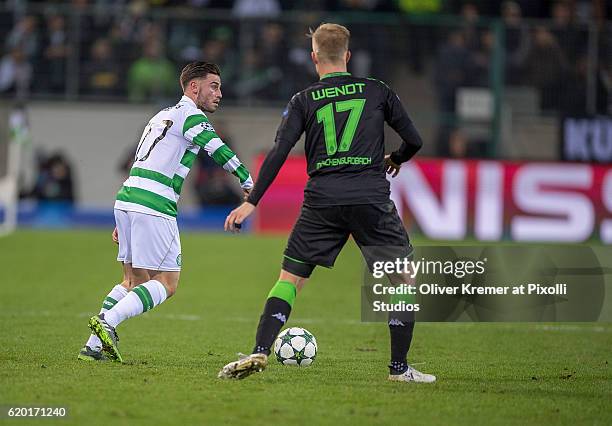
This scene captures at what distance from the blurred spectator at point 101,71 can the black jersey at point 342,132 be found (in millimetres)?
14824

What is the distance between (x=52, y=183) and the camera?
21438 millimetres

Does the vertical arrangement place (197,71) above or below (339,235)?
above

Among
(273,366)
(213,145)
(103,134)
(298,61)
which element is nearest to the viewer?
(213,145)

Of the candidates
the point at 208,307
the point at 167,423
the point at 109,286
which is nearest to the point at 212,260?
the point at 109,286

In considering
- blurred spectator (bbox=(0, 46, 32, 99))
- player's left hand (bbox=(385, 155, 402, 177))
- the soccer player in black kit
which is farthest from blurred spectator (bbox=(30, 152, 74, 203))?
the soccer player in black kit

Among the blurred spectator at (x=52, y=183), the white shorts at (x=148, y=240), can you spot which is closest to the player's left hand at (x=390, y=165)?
the white shorts at (x=148, y=240)

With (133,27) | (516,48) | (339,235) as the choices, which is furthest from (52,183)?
(339,235)

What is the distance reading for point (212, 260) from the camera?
677 inches

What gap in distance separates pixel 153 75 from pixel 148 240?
1383cm

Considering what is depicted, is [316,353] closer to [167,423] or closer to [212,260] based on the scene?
[167,423]

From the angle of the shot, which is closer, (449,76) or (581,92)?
(581,92)

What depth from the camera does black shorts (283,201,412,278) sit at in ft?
24.0

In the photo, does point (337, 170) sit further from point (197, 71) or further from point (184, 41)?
point (184, 41)

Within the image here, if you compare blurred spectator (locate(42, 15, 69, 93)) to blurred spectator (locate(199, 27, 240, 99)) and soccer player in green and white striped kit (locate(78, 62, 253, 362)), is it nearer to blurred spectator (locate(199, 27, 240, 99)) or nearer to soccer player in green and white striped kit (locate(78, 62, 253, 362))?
blurred spectator (locate(199, 27, 240, 99))
